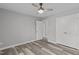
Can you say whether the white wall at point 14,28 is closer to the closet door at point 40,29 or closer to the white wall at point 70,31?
the closet door at point 40,29

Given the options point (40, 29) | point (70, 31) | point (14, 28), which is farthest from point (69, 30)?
point (14, 28)

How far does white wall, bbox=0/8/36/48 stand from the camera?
2051mm

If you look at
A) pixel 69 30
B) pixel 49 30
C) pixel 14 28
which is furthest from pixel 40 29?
pixel 69 30

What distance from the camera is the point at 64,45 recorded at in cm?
222

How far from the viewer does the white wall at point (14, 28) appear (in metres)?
2.05

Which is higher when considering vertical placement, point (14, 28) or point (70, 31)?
point (14, 28)

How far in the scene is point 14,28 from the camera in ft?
7.52

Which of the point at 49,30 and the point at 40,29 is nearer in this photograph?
the point at 40,29

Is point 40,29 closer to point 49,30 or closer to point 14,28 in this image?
point 49,30

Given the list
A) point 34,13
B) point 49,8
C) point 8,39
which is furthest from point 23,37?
point 49,8

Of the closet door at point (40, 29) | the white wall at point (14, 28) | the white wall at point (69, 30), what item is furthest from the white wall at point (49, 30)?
the white wall at point (14, 28)

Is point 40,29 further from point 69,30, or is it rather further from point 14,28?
point 69,30

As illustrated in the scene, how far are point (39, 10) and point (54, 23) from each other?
1.70m

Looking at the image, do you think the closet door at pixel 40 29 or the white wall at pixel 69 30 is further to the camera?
the white wall at pixel 69 30
